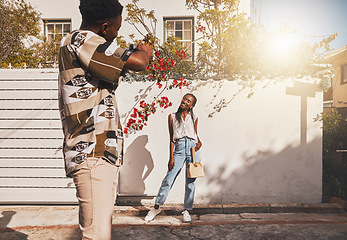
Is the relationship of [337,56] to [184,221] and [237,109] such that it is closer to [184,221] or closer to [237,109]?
[237,109]

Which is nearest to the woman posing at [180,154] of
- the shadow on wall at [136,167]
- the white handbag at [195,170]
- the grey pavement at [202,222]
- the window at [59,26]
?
the white handbag at [195,170]

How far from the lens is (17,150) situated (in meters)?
5.46

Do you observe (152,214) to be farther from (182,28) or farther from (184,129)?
(182,28)

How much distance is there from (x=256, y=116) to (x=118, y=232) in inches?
125

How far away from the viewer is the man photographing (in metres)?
1.63

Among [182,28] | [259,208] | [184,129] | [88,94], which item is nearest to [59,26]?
[182,28]

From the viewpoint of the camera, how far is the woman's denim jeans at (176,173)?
183 inches

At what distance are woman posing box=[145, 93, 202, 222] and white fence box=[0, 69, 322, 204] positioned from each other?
→ 2.06ft

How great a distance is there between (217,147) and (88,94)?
403 centimetres

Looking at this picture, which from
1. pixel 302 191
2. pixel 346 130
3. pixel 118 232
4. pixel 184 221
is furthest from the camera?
pixel 346 130

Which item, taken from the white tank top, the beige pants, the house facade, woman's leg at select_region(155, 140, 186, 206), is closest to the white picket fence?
woman's leg at select_region(155, 140, 186, 206)

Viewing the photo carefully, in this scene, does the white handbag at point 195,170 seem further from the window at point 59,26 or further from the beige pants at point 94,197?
the window at point 59,26

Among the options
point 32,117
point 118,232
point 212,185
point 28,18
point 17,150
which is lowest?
point 118,232

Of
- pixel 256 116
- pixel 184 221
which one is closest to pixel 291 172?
pixel 256 116
